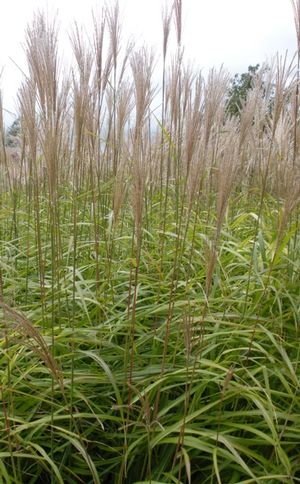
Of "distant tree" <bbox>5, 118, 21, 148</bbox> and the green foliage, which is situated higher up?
"distant tree" <bbox>5, 118, 21, 148</bbox>

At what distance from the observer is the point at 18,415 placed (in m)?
1.84

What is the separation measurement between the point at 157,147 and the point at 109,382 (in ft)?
6.12

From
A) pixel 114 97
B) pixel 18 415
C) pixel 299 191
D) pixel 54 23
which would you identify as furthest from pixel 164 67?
pixel 18 415

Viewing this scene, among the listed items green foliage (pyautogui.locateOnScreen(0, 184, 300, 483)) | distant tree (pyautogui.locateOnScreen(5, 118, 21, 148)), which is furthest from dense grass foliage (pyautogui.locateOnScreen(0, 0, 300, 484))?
distant tree (pyautogui.locateOnScreen(5, 118, 21, 148))

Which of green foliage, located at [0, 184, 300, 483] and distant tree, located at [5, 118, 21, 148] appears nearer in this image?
green foliage, located at [0, 184, 300, 483]

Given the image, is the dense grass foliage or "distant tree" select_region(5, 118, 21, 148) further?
"distant tree" select_region(5, 118, 21, 148)

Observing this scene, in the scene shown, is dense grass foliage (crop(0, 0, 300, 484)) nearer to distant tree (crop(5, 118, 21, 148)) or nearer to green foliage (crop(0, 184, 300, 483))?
green foliage (crop(0, 184, 300, 483))

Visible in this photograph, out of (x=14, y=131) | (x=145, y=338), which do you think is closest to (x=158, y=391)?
(x=145, y=338)

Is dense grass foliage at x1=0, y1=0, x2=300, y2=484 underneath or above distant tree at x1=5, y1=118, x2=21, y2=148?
underneath

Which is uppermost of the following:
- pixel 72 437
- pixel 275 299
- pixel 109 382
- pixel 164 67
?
pixel 164 67

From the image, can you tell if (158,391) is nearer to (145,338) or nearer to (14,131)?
(145,338)

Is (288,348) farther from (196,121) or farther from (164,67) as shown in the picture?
(164,67)

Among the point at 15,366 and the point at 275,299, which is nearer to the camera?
the point at 15,366

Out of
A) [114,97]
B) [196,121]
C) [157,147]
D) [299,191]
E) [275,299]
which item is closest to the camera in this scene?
[299,191]
